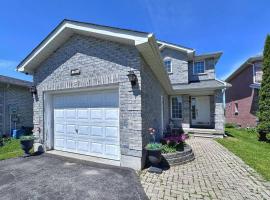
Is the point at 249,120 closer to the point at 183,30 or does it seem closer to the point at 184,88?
the point at 184,88

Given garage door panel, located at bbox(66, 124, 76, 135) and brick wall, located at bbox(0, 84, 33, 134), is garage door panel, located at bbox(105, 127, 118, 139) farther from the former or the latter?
brick wall, located at bbox(0, 84, 33, 134)

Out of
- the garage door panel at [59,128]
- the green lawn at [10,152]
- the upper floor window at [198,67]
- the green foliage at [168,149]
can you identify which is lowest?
the green lawn at [10,152]

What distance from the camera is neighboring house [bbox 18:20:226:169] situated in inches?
209

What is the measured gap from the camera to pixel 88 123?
651 cm

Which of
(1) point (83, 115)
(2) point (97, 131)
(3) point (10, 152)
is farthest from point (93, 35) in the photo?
(3) point (10, 152)

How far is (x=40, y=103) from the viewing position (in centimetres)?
734

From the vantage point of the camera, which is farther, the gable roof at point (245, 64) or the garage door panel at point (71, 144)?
the gable roof at point (245, 64)

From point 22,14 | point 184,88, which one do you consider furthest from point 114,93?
point 184,88

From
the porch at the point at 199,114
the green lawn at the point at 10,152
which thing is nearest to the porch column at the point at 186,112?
the porch at the point at 199,114

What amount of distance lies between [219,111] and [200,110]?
3.52m

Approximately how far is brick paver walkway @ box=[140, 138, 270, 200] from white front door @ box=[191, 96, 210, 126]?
978 cm

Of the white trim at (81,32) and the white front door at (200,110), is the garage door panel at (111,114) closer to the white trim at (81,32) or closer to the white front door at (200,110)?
the white trim at (81,32)

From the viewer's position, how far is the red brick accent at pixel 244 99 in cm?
1653

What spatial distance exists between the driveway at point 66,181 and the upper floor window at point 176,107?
32.5 feet
